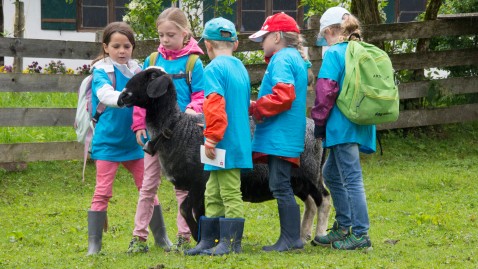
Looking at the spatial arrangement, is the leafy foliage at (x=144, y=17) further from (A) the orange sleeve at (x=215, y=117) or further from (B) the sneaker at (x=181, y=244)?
(A) the orange sleeve at (x=215, y=117)

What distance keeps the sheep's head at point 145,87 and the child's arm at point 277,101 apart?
767 millimetres

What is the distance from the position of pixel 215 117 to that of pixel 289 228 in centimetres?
112

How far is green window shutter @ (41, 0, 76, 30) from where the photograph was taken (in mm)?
23719

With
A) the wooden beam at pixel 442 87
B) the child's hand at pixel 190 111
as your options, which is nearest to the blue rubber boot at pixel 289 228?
the child's hand at pixel 190 111

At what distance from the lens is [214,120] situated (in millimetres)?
6703

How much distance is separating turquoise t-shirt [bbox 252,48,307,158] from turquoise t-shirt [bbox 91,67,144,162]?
3.64 ft

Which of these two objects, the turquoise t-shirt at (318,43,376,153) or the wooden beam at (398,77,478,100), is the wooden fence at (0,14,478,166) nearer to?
the wooden beam at (398,77,478,100)

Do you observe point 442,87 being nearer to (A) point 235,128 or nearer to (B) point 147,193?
(B) point 147,193

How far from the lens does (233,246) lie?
695 cm

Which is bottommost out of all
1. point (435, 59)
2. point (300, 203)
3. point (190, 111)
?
point (300, 203)

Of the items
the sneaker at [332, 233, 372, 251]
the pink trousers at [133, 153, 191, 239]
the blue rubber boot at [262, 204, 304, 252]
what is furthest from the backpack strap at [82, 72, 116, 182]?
the sneaker at [332, 233, 372, 251]

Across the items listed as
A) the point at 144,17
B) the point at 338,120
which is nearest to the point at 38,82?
the point at 144,17

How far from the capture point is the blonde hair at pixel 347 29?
7340mm

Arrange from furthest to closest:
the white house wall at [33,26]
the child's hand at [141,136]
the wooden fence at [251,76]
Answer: the white house wall at [33,26]
the wooden fence at [251,76]
the child's hand at [141,136]
